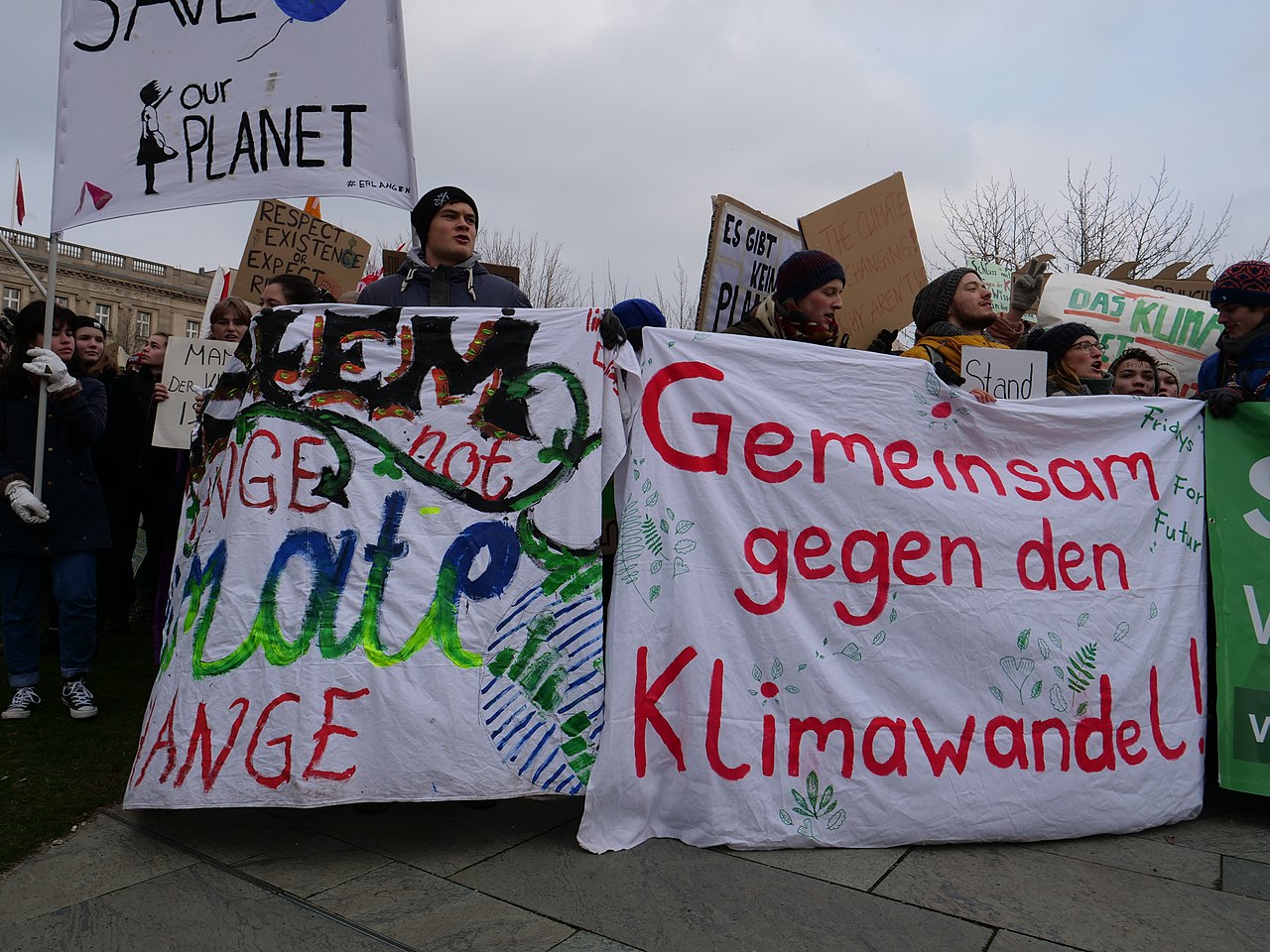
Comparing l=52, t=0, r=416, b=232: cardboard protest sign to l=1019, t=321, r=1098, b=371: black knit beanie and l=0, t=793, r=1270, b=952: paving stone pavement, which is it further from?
l=1019, t=321, r=1098, b=371: black knit beanie

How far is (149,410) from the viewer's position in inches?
225

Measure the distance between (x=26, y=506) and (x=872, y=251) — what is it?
424cm

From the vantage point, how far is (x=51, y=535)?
153 inches

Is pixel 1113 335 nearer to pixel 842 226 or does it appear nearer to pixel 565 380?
pixel 842 226

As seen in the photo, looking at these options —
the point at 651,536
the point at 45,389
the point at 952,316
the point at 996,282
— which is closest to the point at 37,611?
the point at 45,389

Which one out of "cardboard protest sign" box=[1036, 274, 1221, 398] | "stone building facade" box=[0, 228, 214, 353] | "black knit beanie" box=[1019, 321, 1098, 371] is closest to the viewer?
"black knit beanie" box=[1019, 321, 1098, 371]

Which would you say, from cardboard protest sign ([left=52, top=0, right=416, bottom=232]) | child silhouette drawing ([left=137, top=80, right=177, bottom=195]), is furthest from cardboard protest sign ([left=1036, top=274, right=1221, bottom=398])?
child silhouette drawing ([left=137, top=80, right=177, bottom=195])

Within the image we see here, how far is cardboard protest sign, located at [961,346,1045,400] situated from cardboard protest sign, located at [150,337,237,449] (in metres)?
3.33

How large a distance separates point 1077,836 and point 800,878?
0.99 metres

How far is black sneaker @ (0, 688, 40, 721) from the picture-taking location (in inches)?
153

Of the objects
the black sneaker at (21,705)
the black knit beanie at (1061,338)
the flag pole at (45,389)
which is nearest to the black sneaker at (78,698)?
the black sneaker at (21,705)

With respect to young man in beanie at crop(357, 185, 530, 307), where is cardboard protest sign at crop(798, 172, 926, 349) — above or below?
above

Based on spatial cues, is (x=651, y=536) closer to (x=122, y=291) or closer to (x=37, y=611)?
(x=37, y=611)

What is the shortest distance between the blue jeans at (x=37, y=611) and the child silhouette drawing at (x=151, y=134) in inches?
63.8
